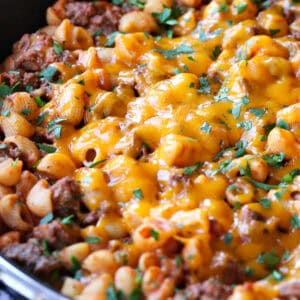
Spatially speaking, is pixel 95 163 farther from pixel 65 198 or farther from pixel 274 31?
pixel 274 31

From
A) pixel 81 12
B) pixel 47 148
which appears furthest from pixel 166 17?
pixel 47 148

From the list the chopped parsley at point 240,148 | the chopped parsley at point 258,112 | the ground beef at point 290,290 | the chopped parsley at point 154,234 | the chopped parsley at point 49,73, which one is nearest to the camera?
the ground beef at point 290,290

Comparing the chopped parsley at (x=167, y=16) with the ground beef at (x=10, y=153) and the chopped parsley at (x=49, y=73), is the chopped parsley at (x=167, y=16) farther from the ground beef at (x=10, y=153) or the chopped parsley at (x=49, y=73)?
the ground beef at (x=10, y=153)

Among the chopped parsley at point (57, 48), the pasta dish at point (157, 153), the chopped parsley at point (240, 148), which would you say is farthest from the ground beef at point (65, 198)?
the chopped parsley at point (57, 48)

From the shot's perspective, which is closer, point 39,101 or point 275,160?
point 275,160

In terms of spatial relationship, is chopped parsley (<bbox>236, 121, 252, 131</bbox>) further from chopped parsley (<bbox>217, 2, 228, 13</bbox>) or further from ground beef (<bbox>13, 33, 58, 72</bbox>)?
ground beef (<bbox>13, 33, 58, 72</bbox>)

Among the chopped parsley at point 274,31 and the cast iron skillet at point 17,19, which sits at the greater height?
the cast iron skillet at point 17,19
